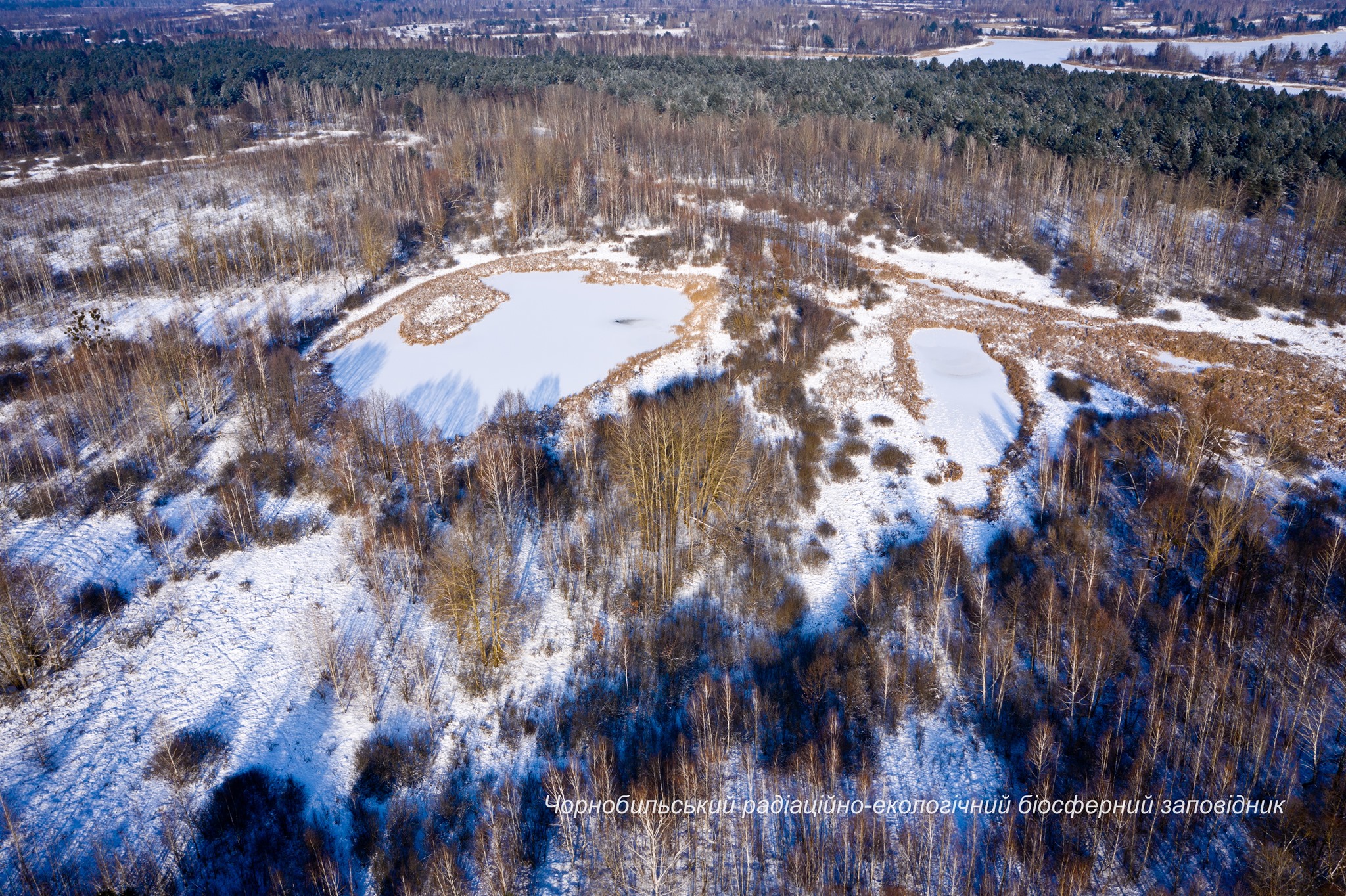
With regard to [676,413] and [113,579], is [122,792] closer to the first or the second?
[113,579]

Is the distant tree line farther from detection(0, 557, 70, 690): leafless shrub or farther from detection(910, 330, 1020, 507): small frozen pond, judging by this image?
detection(0, 557, 70, 690): leafless shrub

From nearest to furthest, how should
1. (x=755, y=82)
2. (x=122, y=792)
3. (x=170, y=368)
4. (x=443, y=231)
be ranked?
1. (x=122, y=792)
2. (x=170, y=368)
3. (x=443, y=231)
4. (x=755, y=82)

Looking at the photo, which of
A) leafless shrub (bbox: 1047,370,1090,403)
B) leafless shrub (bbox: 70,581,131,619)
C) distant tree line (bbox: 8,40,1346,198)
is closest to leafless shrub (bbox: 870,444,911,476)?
leafless shrub (bbox: 1047,370,1090,403)

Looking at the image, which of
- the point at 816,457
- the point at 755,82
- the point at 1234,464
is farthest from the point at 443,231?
the point at 1234,464

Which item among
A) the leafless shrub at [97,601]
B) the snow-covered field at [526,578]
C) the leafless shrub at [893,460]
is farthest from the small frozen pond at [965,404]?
the leafless shrub at [97,601]

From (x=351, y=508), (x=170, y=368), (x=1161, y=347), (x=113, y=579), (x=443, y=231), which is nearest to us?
(x=113, y=579)

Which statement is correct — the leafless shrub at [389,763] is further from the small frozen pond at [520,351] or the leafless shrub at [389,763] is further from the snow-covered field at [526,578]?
the small frozen pond at [520,351]

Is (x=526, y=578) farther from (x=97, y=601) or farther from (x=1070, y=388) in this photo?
(x=1070, y=388)
